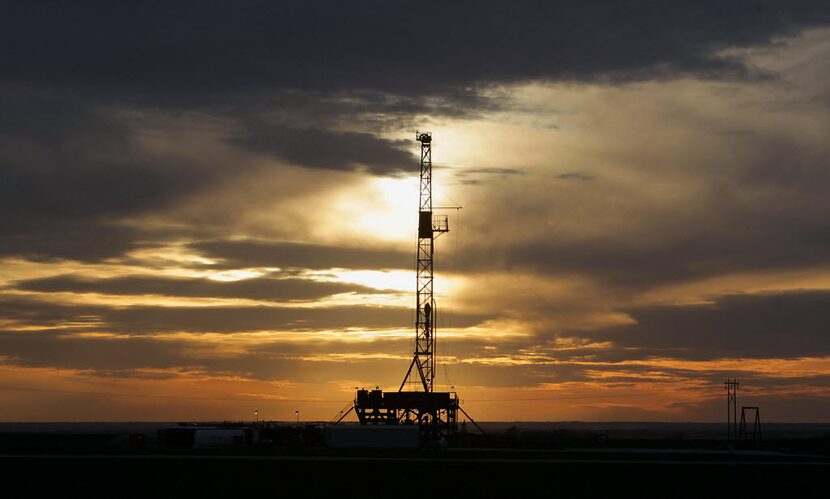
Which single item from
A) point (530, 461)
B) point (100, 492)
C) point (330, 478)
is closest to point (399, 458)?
point (530, 461)

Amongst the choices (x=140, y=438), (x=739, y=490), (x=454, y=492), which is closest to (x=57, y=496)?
(x=454, y=492)

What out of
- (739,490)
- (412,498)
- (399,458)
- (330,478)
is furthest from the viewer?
(399,458)

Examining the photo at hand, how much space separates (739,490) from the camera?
66.2 metres

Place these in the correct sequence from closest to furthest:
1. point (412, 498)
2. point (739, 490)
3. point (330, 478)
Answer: point (412, 498) → point (739, 490) → point (330, 478)

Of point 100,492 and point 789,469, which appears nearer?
point 100,492

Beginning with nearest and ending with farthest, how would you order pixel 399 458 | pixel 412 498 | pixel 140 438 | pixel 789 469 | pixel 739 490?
pixel 412 498, pixel 739 490, pixel 789 469, pixel 399 458, pixel 140 438

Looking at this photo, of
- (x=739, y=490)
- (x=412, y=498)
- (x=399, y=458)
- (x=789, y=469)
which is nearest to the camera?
(x=412, y=498)

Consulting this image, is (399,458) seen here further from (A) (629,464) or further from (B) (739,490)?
(B) (739,490)

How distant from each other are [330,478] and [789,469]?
36.8 metres

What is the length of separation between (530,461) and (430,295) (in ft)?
170

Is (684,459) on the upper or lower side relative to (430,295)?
lower

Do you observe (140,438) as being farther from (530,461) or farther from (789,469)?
(789,469)

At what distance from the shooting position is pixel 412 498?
60.6 m

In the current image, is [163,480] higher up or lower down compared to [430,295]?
lower down
